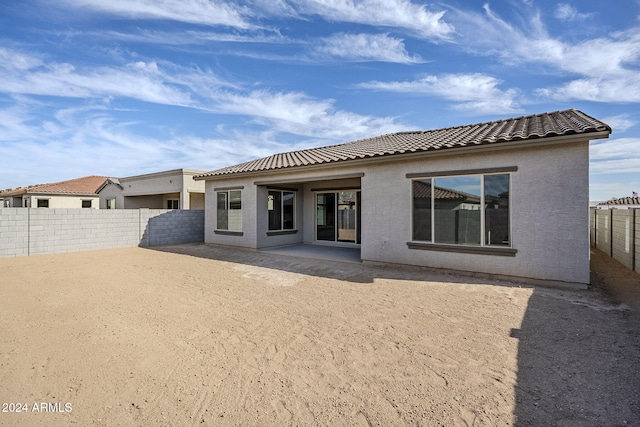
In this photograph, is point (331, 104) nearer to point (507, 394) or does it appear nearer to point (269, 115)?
point (269, 115)

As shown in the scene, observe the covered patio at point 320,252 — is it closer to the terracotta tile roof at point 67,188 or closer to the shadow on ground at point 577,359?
the shadow on ground at point 577,359

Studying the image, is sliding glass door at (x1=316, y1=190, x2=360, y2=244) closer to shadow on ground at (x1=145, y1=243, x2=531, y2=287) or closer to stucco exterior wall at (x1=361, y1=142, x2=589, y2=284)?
shadow on ground at (x1=145, y1=243, x2=531, y2=287)

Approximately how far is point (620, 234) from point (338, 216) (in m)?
9.17

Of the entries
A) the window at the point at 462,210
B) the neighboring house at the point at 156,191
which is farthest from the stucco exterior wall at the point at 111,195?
the window at the point at 462,210

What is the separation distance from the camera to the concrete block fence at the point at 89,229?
10.4 metres

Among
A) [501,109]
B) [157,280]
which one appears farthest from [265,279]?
[501,109]

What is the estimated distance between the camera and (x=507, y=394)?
8.98ft

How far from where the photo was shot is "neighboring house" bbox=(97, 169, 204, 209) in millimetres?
19172

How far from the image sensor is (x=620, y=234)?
9.22 metres

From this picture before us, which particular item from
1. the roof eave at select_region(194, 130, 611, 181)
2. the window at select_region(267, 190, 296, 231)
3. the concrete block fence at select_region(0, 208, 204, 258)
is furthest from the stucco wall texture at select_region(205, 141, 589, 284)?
the concrete block fence at select_region(0, 208, 204, 258)

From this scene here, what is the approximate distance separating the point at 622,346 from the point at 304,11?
10557 mm

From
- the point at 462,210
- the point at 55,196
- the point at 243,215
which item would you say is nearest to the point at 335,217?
the point at 243,215

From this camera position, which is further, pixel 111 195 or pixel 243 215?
pixel 111 195

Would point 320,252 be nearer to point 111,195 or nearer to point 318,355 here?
point 318,355
